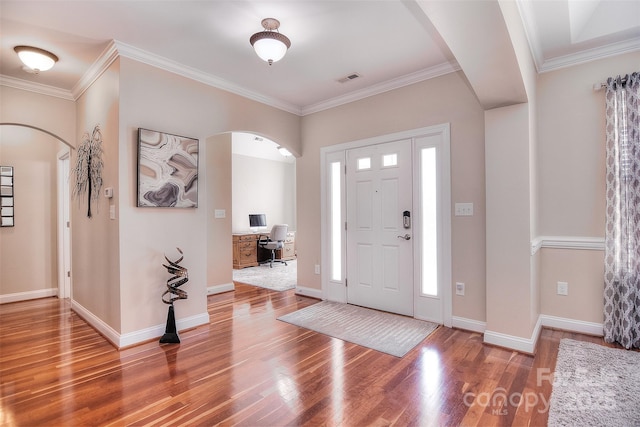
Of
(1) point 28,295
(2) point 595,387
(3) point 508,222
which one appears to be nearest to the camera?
(2) point 595,387

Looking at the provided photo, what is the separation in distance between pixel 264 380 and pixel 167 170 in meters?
2.19

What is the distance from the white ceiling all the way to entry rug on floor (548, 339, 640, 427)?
8.80ft

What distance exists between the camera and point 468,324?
319 cm

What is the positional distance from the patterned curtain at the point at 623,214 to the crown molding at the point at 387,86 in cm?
144

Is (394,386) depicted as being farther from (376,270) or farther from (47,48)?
(47,48)

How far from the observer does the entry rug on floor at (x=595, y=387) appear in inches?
71.4

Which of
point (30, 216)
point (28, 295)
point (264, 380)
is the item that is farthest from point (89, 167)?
point (264, 380)

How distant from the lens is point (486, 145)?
2918mm

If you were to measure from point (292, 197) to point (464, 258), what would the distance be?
6.52m

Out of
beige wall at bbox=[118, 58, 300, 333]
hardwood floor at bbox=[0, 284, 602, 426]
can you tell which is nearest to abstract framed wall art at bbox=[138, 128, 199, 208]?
beige wall at bbox=[118, 58, 300, 333]

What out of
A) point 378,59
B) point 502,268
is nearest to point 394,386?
point 502,268

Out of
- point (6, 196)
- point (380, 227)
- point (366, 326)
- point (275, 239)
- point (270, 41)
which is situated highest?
point (270, 41)

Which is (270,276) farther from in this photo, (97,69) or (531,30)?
(531,30)

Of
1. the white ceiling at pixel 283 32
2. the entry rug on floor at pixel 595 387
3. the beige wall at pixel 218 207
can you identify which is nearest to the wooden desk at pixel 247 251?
the beige wall at pixel 218 207
